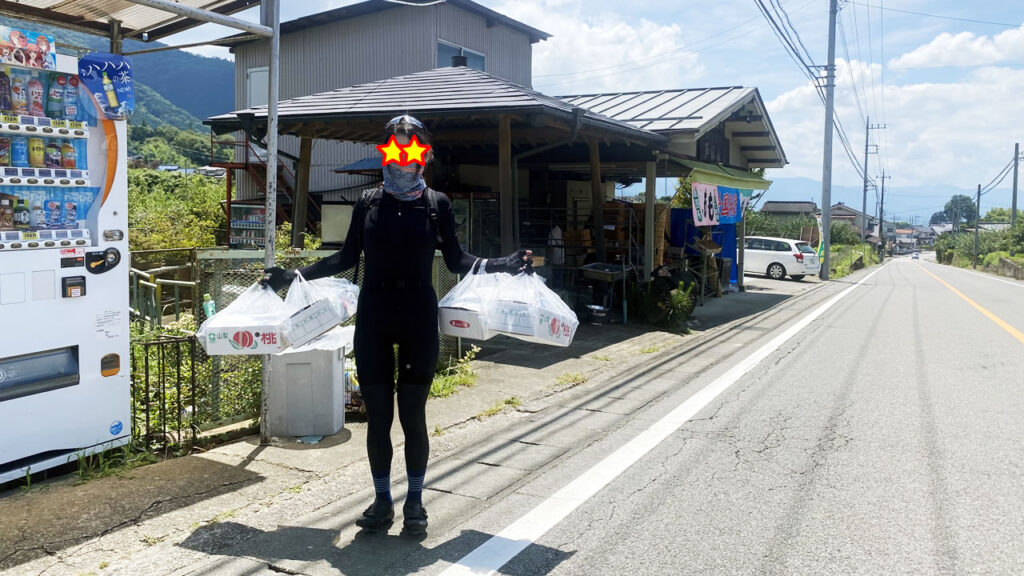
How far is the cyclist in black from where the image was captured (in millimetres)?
3494

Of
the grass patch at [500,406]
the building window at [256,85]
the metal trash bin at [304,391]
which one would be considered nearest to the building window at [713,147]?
the grass patch at [500,406]

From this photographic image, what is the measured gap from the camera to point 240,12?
529cm

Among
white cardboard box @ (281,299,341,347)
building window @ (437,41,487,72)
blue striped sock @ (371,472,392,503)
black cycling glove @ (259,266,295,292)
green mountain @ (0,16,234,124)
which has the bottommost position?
blue striped sock @ (371,472,392,503)

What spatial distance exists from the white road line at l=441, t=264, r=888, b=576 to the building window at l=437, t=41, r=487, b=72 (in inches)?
532

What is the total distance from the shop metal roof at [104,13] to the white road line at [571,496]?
404 cm

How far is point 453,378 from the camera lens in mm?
7062

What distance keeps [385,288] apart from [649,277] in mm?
9835

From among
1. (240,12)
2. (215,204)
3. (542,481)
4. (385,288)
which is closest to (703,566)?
(542,481)

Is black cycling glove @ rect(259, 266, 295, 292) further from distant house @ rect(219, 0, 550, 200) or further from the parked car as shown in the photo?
the parked car

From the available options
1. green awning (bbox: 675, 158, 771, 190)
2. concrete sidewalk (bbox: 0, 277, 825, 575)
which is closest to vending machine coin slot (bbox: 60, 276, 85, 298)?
concrete sidewalk (bbox: 0, 277, 825, 575)

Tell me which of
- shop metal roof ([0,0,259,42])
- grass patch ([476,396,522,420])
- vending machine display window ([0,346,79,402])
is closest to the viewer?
vending machine display window ([0,346,79,402])

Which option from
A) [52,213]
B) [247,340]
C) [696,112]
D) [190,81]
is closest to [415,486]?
[247,340]

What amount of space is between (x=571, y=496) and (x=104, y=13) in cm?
478

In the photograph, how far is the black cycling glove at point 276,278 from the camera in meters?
3.75
